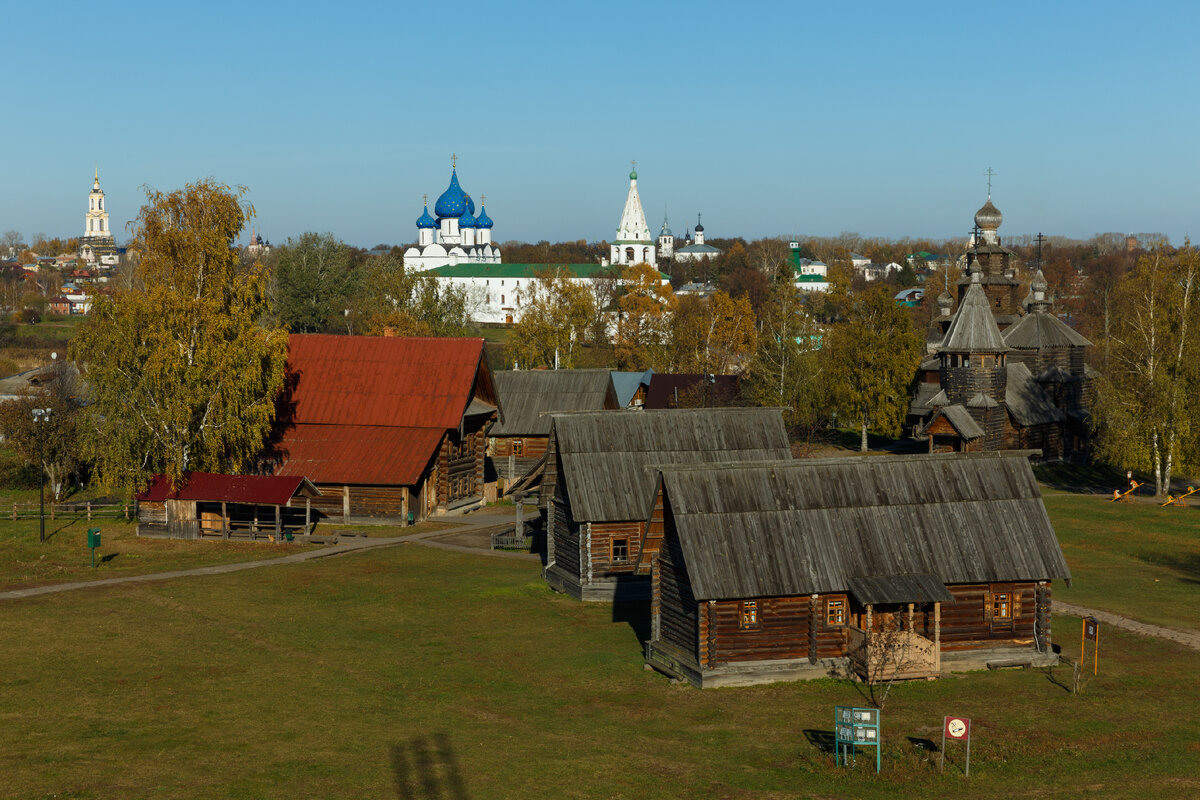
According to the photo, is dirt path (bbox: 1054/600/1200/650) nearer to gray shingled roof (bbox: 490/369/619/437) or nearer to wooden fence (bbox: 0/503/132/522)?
gray shingled roof (bbox: 490/369/619/437)

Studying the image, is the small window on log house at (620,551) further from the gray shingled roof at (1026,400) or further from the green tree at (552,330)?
the green tree at (552,330)

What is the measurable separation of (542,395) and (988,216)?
102 feet

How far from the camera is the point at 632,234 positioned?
184 metres

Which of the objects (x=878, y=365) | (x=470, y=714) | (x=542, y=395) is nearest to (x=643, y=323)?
(x=878, y=365)

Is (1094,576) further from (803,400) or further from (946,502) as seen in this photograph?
(803,400)

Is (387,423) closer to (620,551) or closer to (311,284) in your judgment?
(620,551)

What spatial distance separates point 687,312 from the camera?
337ft

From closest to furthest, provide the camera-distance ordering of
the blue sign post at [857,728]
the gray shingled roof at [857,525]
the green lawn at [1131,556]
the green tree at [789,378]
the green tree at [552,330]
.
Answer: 1. the blue sign post at [857,728]
2. the gray shingled roof at [857,525]
3. the green lawn at [1131,556]
4. the green tree at [789,378]
5. the green tree at [552,330]

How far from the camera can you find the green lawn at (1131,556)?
37.4m

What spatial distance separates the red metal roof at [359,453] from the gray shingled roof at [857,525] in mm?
24122

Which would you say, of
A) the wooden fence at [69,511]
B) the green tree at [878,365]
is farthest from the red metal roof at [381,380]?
the green tree at [878,365]

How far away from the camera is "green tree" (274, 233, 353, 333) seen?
109 metres

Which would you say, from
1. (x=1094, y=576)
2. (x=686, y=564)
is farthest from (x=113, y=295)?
(x=1094, y=576)

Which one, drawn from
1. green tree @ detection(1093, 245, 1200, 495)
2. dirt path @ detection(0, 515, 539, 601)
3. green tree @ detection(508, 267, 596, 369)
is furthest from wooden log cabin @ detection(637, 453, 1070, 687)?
green tree @ detection(508, 267, 596, 369)
